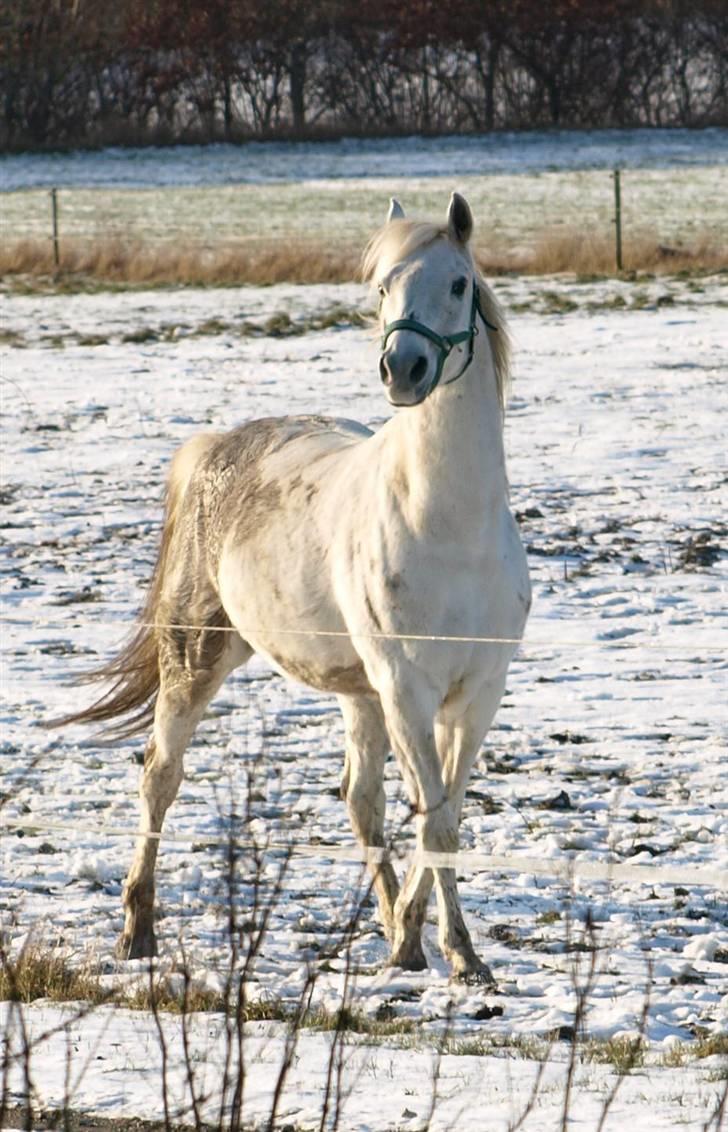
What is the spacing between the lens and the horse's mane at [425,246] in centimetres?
505

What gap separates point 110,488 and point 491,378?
7.03m

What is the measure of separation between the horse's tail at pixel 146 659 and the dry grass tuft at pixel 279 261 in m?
14.9

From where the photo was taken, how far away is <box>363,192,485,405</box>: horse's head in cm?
479

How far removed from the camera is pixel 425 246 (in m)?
5.04

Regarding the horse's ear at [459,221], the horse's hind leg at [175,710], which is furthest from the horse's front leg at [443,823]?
the horse's ear at [459,221]

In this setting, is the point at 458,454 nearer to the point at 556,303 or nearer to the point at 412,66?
the point at 556,303

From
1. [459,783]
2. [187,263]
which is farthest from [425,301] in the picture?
[187,263]

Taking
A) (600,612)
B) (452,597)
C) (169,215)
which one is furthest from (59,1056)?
(169,215)

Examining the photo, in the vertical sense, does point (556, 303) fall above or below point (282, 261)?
below

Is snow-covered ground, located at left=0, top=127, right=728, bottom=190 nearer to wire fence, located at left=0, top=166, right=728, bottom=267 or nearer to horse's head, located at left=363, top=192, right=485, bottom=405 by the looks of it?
wire fence, located at left=0, top=166, right=728, bottom=267

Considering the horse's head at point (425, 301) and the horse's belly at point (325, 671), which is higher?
the horse's head at point (425, 301)

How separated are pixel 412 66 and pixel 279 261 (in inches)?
1005

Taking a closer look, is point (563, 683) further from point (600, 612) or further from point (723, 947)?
point (723, 947)

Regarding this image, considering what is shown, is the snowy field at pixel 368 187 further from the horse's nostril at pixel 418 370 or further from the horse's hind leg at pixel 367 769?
the horse's nostril at pixel 418 370
